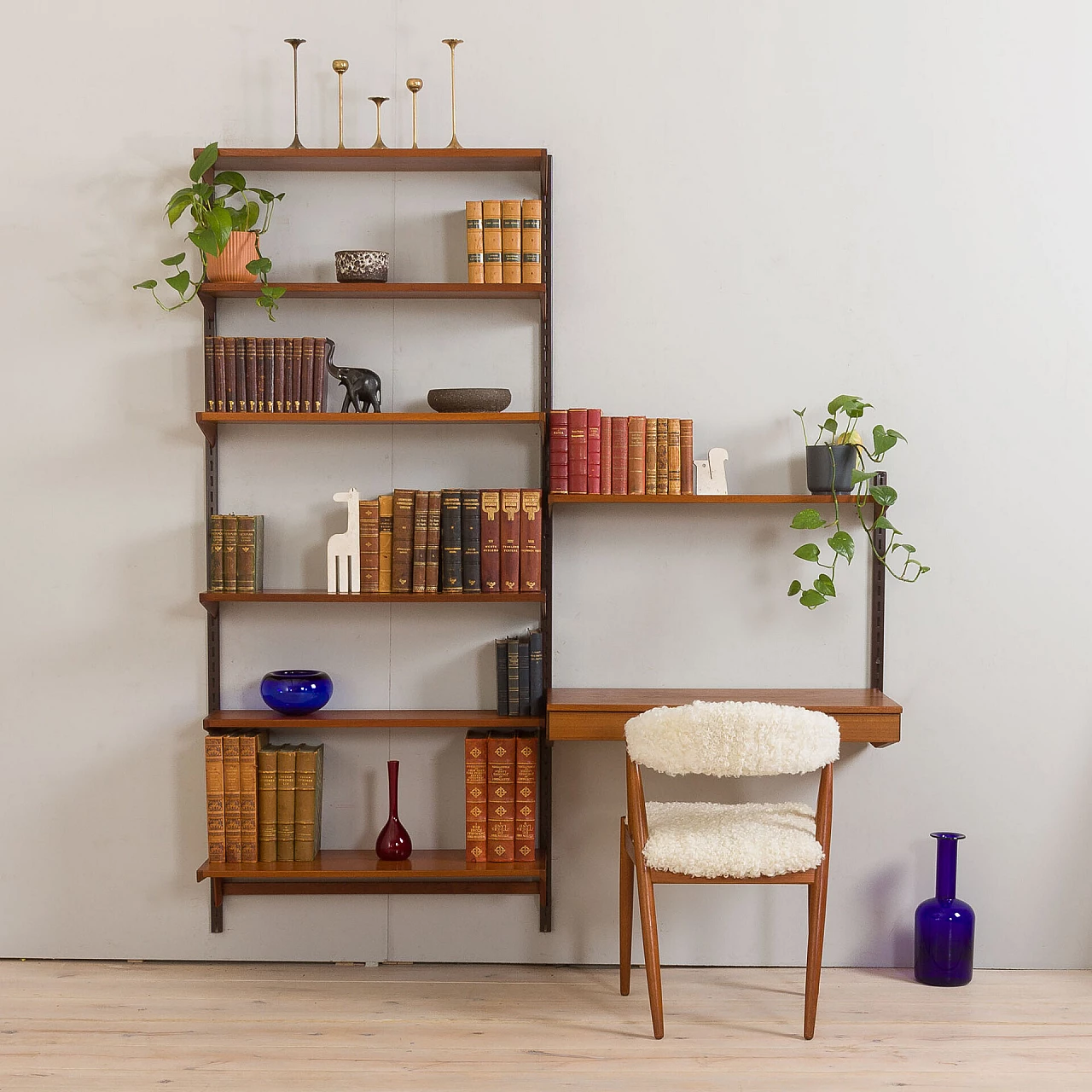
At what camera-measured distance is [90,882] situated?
11.0ft

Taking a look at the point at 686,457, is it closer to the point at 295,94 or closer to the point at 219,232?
the point at 219,232

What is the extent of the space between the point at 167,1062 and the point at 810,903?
62.0 inches

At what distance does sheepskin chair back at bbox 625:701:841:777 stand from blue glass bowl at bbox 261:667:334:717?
101cm

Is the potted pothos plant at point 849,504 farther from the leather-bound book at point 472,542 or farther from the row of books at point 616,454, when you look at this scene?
the leather-bound book at point 472,542

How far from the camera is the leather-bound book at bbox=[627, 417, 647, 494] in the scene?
313cm

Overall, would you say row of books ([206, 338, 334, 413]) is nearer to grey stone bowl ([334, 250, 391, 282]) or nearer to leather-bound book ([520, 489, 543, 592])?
grey stone bowl ([334, 250, 391, 282])

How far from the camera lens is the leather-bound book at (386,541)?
3.15 m

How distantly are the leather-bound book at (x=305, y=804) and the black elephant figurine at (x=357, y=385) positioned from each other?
3.23 ft

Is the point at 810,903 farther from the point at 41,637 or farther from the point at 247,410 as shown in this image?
the point at 41,637

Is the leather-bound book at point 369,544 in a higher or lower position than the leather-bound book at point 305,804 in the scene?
higher

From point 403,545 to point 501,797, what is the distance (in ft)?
2.47

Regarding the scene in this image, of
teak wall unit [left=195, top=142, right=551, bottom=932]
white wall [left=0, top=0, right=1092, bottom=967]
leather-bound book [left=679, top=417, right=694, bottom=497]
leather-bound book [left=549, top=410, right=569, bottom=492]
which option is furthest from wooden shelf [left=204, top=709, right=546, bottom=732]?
leather-bound book [left=679, top=417, right=694, bottom=497]

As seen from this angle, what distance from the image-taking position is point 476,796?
3146 millimetres

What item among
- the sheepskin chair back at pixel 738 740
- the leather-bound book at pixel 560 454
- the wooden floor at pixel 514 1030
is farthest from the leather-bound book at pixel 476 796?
the leather-bound book at pixel 560 454
